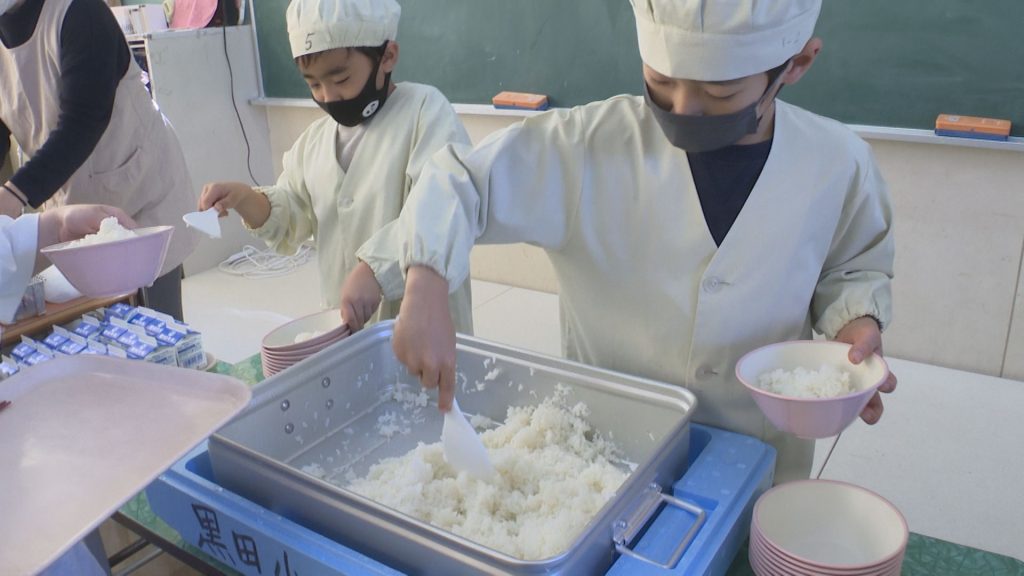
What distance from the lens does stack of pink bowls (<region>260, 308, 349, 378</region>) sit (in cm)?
105

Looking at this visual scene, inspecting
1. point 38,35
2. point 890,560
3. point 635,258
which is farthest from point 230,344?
point 890,560

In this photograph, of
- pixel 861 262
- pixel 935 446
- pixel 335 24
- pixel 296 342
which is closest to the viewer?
pixel 861 262

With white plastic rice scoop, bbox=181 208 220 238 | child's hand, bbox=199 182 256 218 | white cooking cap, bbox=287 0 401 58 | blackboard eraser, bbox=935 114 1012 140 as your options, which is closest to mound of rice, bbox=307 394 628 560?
white plastic rice scoop, bbox=181 208 220 238

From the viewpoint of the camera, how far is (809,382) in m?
0.79

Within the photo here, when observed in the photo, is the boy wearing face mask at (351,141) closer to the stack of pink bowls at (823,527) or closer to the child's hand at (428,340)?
the child's hand at (428,340)

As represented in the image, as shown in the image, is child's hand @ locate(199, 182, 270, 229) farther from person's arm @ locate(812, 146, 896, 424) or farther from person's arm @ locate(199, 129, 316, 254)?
person's arm @ locate(812, 146, 896, 424)

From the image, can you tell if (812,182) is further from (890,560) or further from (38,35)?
(38,35)

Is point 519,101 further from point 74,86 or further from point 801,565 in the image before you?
point 801,565

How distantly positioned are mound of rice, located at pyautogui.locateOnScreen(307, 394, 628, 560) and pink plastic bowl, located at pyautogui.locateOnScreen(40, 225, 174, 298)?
0.45 metres

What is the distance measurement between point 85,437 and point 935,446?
2.05m

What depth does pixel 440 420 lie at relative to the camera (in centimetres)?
101

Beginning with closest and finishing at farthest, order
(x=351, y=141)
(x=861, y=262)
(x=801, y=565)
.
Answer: (x=801, y=565) < (x=861, y=262) < (x=351, y=141)

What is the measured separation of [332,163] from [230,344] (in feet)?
5.17

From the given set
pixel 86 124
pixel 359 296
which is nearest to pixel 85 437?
pixel 359 296
